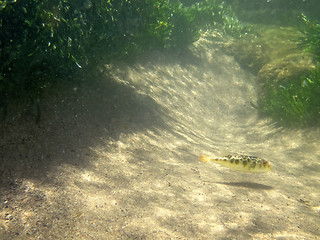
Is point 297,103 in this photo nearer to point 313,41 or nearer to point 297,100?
point 297,100

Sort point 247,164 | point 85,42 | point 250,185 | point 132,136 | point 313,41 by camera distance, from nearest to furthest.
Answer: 1. point 247,164
2. point 250,185
3. point 132,136
4. point 85,42
5. point 313,41

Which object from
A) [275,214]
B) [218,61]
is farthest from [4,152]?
[218,61]

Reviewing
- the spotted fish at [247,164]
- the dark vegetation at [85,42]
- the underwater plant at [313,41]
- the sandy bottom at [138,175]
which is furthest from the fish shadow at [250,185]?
the underwater plant at [313,41]

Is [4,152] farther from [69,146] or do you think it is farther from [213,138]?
[213,138]

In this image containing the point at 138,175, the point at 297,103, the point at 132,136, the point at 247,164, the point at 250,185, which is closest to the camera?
the point at 138,175

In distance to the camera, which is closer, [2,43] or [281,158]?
[2,43]

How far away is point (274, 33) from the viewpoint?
1355cm

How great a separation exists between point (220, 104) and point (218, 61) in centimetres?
384

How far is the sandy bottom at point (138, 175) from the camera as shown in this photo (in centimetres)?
244

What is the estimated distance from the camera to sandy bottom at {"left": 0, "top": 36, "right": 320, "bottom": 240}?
244 centimetres

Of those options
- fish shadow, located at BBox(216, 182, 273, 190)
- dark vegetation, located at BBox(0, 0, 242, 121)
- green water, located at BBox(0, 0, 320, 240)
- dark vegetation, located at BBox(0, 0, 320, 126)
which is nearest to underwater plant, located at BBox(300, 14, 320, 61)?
dark vegetation, located at BBox(0, 0, 320, 126)

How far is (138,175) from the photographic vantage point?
3709 millimetres

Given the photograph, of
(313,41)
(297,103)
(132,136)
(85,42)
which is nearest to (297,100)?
(297,103)

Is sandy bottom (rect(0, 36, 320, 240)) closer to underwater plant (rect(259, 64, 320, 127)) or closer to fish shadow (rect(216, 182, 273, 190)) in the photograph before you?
fish shadow (rect(216, 182, 273, 190))
